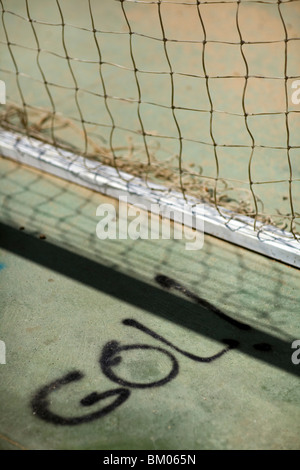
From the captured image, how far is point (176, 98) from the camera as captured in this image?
3689 millimetres

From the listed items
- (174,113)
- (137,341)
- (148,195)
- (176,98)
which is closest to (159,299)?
(137,341)

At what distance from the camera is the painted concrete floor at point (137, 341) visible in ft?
6.11

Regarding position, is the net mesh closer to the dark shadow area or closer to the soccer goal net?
the soccer goal net

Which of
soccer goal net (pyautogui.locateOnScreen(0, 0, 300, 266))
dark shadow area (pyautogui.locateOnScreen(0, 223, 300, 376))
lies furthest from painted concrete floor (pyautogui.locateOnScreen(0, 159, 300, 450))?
soccer goal net (pyautogui.locateOnScreen(0, 0, 300, 266))

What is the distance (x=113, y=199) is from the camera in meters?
2.95

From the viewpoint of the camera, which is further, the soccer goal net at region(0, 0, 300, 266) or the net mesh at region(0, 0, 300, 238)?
the net mesh at region(0, 0, 300, 238)

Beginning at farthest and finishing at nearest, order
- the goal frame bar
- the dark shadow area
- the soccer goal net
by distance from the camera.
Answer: the soccer goal net
the goal frame bar
the dark shadow area

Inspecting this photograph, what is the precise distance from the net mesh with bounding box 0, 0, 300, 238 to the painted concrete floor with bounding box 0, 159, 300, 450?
16.5 inches

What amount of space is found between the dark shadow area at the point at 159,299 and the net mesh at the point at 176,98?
0.56 meters

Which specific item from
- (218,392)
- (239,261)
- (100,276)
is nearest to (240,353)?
(218,392)

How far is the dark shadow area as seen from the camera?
2.15 m

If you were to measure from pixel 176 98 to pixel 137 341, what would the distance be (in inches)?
77.7

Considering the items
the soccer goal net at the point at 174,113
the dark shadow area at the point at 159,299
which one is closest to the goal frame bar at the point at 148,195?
the soccer goal net at the point at 174,113

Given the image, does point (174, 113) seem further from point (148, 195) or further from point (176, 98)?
point (148, 195)
